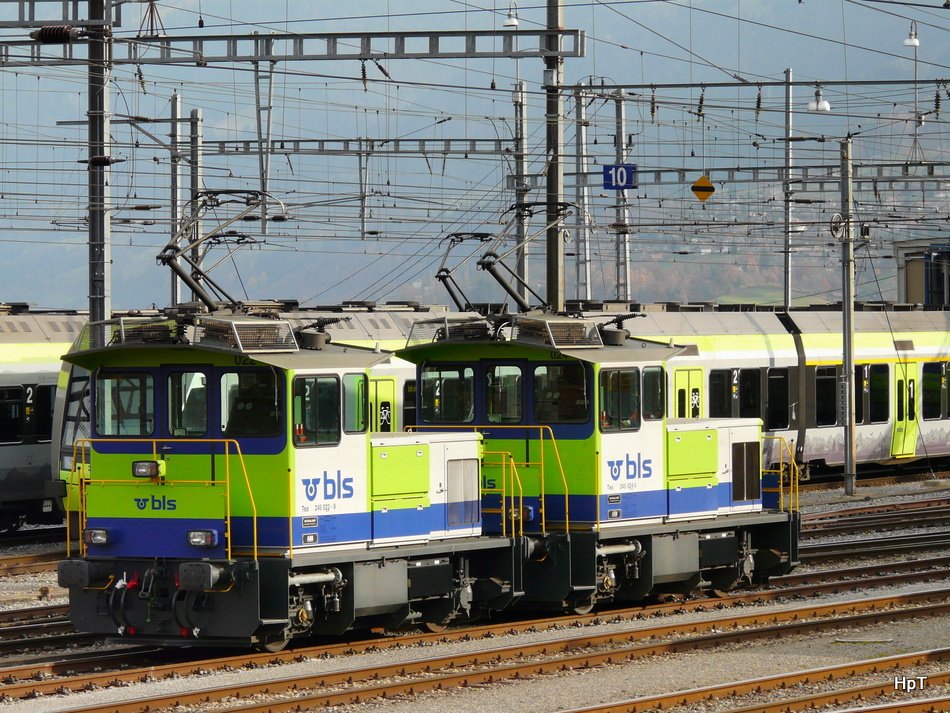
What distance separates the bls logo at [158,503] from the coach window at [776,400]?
66.4ft

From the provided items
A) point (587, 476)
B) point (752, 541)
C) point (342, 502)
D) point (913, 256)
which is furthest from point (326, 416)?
point (913, 256)

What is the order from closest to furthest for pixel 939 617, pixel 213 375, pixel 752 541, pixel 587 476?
pixel 213 375 → pixel 587 476 → pixel 939 617 → pixel 752 541

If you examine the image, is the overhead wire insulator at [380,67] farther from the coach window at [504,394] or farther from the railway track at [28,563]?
the coach window at [504,394]

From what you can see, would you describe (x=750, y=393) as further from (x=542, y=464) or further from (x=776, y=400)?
(x=542, y=464)

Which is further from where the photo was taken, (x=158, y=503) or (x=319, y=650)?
(x=319, y=650)

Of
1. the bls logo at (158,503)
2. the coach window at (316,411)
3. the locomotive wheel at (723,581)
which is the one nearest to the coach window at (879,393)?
the locomotive wheel at (723,581)

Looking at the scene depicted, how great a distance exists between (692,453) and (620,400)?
1.65m

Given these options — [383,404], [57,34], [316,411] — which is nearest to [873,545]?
[383,404]

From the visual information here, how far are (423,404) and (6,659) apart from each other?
5262 millimetres

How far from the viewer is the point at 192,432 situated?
46.5 ft

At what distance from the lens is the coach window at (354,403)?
14.5 meters

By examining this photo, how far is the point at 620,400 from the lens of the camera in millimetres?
16781

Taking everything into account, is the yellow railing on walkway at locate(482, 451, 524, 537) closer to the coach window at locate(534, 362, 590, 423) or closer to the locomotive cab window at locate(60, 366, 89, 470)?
the coach window at locate(534, 362, 590, 423)

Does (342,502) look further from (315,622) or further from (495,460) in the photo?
(495,460)
